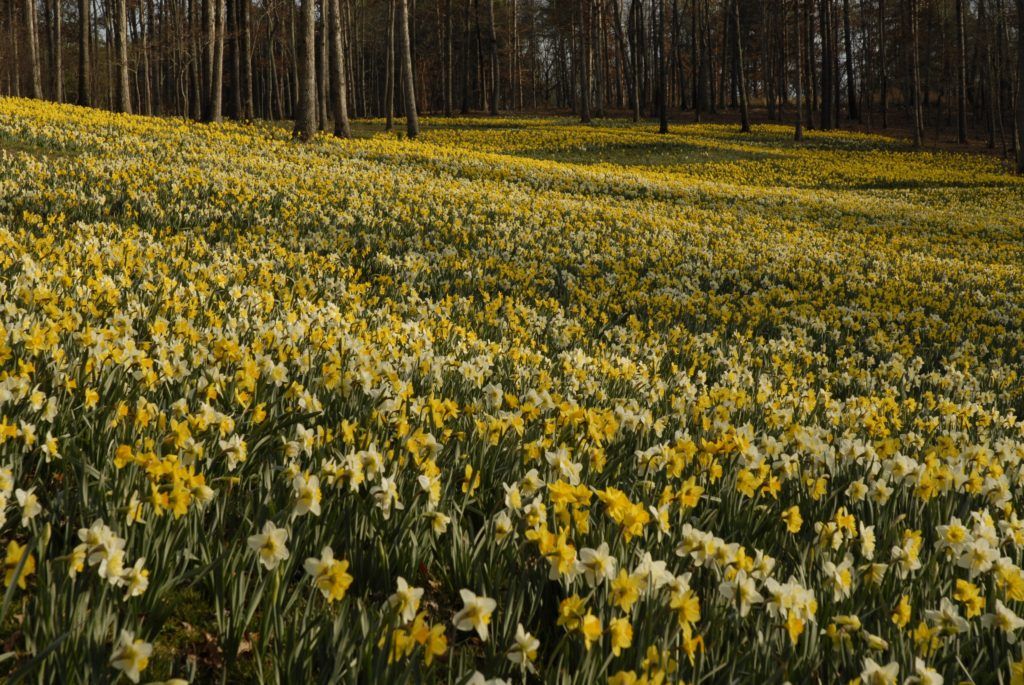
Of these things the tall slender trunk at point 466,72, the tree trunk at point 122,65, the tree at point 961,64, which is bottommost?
the tree trunk at point 122,65

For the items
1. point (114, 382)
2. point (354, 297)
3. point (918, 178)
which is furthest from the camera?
point (918, 178)

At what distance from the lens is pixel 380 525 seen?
2.28 m

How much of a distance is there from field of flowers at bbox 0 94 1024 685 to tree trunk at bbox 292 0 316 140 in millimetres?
9235

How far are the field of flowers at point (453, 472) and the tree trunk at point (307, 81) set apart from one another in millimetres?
9235

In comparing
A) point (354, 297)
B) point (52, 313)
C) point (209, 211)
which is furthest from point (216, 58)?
point (52, 313)

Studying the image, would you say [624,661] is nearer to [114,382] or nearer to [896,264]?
[114,382]

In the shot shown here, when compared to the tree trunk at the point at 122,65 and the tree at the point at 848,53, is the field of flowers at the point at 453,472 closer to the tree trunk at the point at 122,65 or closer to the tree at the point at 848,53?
the tree trunk at the point at 122,65

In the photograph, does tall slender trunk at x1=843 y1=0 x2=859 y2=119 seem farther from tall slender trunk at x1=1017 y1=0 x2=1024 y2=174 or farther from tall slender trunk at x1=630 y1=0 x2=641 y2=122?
tall slender trunk at x1=1017 y1=0 x2=1024 y2=174

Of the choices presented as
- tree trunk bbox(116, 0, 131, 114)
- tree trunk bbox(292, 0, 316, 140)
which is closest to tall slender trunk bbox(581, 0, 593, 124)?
tree trunk bbox(116, 0, 131, 114)

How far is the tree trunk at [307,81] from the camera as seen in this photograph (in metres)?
16.9

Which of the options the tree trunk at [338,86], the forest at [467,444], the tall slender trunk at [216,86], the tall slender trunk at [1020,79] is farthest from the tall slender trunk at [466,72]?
the forest at [467,444]

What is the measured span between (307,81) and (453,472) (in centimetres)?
1687

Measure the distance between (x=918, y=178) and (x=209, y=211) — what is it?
92.6 feet

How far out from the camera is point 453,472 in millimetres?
2752
